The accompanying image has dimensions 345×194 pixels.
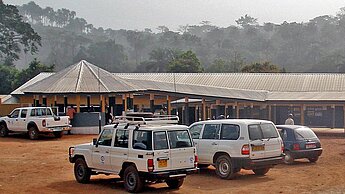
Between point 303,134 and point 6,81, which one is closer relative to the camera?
point 303,134

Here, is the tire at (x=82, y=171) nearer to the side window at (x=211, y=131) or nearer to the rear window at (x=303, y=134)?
the side window at (x=211, y=131)

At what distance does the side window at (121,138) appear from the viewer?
1420 cm

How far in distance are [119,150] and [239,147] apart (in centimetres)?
357

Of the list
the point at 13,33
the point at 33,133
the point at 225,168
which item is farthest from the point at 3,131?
the point at 13,33

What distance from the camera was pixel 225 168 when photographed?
1633 cm

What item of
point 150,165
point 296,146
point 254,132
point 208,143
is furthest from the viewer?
point 296,146

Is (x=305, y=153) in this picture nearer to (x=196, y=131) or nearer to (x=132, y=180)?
(x=196, y=131)

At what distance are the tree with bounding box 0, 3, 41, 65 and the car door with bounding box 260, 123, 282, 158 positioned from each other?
6934 cm

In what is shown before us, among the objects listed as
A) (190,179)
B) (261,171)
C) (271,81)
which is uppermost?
(271,81)

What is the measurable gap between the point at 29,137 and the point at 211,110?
2104 cm

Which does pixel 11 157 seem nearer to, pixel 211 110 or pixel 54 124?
pixel 54 124

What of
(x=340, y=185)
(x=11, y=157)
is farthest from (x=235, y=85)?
(x=340, y=185)

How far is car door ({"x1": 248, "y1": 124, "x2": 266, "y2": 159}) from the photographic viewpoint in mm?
15836

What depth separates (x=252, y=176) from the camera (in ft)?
55.7
